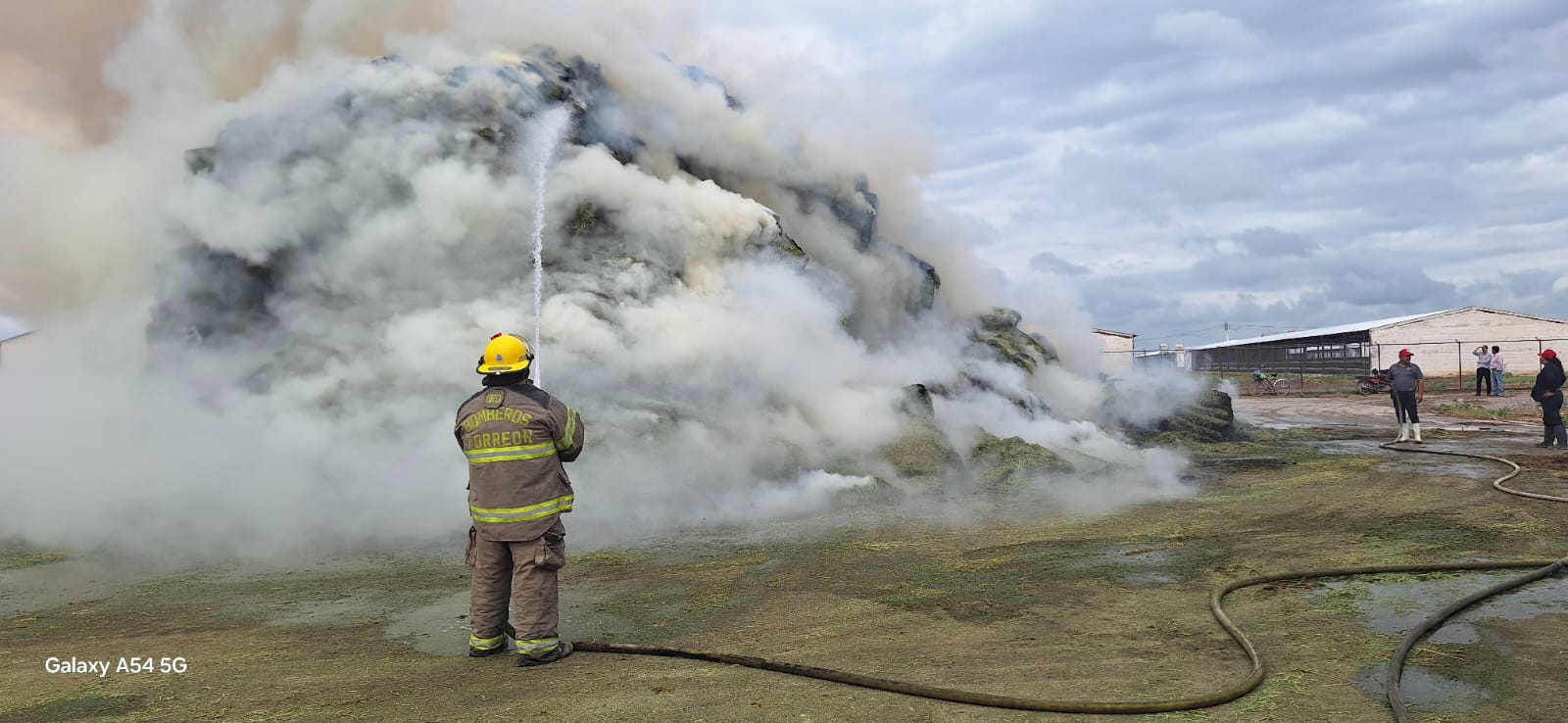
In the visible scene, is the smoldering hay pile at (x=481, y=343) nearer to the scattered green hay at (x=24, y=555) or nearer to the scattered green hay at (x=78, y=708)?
the scattered green hay at (x=24, y=555)

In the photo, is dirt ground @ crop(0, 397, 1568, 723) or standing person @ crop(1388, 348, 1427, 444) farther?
standing person @ crop(1388, 348, 1427, 444)

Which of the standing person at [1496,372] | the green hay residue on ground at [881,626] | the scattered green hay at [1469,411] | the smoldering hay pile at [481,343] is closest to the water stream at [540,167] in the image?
the smoldering hay pile at [481,343]

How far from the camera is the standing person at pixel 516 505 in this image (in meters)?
4.48

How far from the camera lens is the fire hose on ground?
3.58 metres

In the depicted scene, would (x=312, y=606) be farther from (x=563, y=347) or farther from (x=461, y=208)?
(x=461, y=208)

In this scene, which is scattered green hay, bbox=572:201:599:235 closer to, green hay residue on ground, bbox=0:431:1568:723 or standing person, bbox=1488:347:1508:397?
green hay residue on ground, bbox=0:431:1568:723

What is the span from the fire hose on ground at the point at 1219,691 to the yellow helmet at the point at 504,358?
145cm

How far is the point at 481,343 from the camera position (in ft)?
36.9

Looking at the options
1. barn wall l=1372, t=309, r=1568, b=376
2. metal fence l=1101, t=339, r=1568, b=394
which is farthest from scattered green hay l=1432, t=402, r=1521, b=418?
barn wall l=1372, t=309, r=1568, b=376

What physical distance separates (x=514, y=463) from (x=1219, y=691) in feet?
10.8

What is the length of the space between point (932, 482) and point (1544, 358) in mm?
9349

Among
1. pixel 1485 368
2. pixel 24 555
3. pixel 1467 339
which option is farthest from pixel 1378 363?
pixel 24 555

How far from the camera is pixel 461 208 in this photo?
39.7ft

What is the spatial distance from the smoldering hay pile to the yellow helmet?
150 inches
